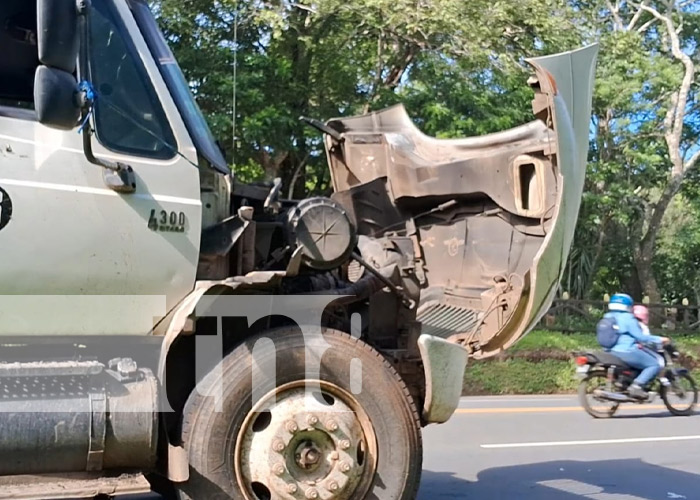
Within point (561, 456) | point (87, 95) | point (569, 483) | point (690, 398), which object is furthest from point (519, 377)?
point (87, 95)

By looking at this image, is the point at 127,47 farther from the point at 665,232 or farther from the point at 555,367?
the point at 665,232

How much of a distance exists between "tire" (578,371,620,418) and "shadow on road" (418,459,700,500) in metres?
3.03

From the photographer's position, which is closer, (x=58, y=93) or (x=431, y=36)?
(x=58, y=93)

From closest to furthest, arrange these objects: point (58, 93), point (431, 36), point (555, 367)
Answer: point (58, 93), point (431, 36), point (555, 367)

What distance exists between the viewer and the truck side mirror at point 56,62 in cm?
322

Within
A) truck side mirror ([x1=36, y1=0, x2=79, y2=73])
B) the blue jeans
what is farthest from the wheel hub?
the blue jeans

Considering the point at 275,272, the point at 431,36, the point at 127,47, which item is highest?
the point at 431,36

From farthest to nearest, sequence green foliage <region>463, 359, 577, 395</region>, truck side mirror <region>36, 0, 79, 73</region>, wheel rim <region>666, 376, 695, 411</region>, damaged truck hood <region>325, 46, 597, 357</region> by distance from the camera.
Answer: green foliage <region>463, 359, 577, 395</region>, wheel rim <region>666, 376, 695, 411</region>, damaged truck hood <region>325, 46, 597, 357</region>, truck side mirror <region>36, 0, 79, 73</region>

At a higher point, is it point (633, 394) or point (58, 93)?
point (58, 93)

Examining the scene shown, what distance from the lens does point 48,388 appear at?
3.67 m

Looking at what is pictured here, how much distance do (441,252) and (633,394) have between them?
6.03 meters

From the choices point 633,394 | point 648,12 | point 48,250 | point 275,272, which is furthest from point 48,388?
point 648,12

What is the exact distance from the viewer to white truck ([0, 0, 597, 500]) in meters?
3.65

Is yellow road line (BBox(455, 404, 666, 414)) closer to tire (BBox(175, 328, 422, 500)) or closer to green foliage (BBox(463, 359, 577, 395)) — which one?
green foliage (BBox(463, 359, 577, 395))
